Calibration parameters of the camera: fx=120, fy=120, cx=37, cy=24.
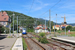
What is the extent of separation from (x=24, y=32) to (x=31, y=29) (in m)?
46.2

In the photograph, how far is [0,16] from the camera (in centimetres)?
8825

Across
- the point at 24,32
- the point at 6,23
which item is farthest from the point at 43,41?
the point at 6,23

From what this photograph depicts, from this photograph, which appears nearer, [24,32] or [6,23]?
[24,32]

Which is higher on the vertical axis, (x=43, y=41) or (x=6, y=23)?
(x=6, y=23)

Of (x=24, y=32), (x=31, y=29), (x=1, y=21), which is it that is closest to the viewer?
(x=24, y=32)

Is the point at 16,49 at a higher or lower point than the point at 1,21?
lower

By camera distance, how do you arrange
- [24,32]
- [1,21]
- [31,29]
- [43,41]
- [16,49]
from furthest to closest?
[31,29] → [1,21] → [24,32] → [43,41] → [16,49]

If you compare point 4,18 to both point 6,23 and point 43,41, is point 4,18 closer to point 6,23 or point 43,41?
point 6,23

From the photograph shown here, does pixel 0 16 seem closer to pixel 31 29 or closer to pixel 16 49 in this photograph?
pixel 31 29

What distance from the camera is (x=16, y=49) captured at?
37.3ft

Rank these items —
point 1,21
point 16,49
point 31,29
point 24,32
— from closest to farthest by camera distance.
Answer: point 16,49
point 24,32
point 1,21
point 31,29

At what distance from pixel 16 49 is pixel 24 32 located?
155 feet

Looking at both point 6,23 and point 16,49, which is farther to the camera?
point 6,23

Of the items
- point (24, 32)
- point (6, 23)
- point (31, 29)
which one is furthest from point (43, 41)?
point (31, 29)
